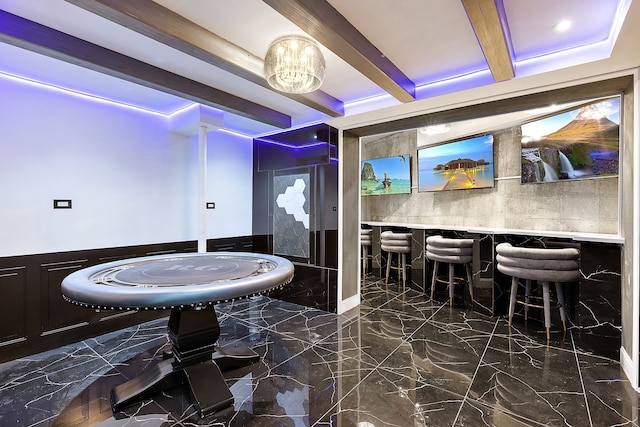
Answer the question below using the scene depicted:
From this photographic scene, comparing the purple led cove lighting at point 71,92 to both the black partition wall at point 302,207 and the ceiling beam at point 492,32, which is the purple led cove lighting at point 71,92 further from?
the ceiling beam at point 492,32

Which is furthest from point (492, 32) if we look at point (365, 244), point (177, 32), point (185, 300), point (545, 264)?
point (365, 244)

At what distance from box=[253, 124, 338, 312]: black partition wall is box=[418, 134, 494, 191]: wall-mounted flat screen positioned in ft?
7.43

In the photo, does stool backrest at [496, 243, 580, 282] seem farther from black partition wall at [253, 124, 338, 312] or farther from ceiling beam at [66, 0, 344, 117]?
ceiling beam at [66, 0, 344, 117]

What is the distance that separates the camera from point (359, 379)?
7.82ft

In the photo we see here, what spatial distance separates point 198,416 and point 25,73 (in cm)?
342

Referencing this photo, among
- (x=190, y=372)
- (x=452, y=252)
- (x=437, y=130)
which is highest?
(x=437, y=130)

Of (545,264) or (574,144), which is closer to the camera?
(545,264)

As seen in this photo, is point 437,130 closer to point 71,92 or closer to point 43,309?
point 71,92

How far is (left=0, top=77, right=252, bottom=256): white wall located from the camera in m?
2.86

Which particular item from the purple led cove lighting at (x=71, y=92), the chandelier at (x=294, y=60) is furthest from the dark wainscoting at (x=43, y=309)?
the chandelier at (x=294, y=60)

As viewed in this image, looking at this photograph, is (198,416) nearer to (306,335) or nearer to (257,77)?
(306,335)

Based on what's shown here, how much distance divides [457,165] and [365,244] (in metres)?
2.26

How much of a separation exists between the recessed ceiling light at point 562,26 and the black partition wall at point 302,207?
7.90 feet

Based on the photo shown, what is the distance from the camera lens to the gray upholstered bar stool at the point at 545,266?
293cm
